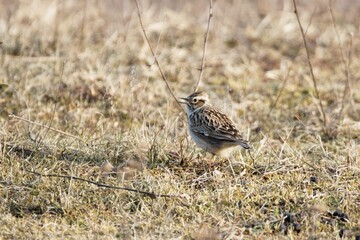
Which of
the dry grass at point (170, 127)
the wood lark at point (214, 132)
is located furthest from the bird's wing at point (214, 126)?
the dry grass at point (170, 127)

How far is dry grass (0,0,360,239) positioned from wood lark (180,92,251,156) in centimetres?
15

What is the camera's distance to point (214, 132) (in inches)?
295

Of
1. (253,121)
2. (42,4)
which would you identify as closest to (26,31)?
(42,4)

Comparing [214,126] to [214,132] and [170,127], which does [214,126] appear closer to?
[214,132]

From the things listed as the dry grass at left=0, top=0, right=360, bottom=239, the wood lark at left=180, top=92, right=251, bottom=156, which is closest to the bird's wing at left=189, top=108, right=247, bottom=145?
the wood lark at left=180, top=92, right=251, bottom=156

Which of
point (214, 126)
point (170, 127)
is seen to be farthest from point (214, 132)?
point (170, 127)

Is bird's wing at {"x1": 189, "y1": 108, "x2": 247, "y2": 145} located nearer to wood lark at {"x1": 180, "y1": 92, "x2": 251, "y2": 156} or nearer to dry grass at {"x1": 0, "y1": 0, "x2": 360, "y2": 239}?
wood lark at {"x1": 180, "y1": 92, "x2": 251, "y2": 156}

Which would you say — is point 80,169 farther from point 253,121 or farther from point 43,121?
point 253,121

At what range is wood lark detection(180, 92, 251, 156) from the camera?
734cm

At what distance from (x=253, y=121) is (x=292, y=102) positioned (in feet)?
3.21

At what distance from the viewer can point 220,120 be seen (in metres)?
7.79

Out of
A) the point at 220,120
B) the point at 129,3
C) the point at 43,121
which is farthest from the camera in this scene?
the point at 129,3

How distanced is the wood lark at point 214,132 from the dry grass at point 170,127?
15 cm

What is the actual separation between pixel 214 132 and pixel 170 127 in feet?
2.28
